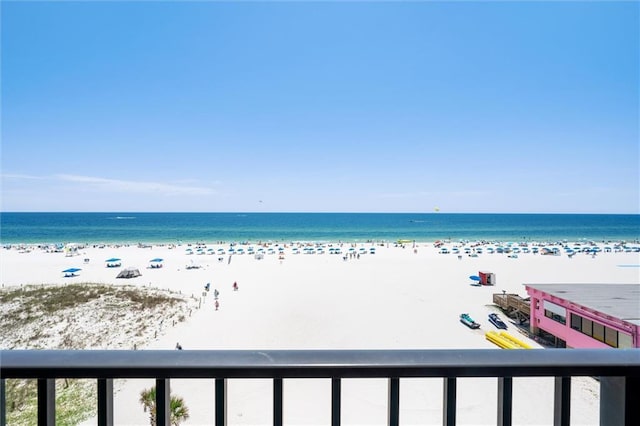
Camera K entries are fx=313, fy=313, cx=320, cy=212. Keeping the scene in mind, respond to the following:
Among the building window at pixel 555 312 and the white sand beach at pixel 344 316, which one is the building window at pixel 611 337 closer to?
the building window at pixel 555 312

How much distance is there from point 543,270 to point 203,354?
961 inches

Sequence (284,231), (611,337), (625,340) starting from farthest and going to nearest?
1. (284,231)
2. (611,337)
3. (625,340)

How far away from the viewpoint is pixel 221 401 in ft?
2.98

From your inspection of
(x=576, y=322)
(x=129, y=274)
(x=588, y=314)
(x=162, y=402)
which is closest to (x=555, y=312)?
(x=576, y=322)

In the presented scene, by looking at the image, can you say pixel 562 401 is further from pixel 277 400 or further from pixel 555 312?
pixel 555 312

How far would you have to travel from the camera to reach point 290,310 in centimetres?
1110

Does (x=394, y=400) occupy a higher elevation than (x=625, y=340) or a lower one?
higher

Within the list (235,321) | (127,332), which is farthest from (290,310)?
(127,332)

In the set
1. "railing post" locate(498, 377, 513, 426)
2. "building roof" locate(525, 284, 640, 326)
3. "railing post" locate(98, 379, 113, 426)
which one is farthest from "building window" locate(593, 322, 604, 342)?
"railing post" locate(98, 379, 113, 426)

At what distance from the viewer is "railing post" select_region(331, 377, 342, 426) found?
888 millimetres

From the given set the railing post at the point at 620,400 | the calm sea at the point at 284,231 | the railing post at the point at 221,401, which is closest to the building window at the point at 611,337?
the railing post at the point at 620,400

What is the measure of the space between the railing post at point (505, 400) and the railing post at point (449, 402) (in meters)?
0.14

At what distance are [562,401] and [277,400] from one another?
0.84 meters

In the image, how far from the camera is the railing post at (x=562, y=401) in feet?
3.00
